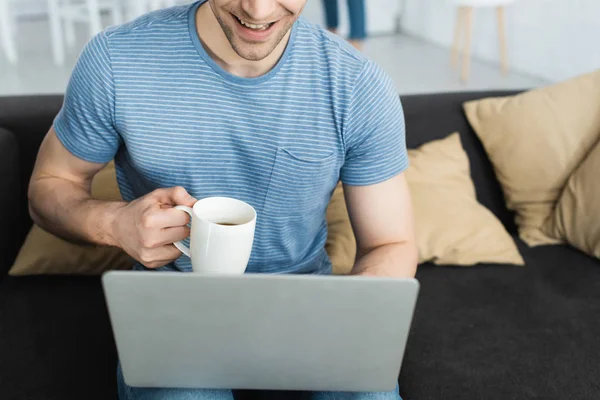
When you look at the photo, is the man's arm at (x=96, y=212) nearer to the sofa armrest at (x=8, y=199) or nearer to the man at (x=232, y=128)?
the man at (x=232, y=128)

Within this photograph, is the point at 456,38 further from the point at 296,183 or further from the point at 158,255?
the point at 158,255

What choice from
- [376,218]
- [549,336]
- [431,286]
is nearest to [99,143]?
[376,218]

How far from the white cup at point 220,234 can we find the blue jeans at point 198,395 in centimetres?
24

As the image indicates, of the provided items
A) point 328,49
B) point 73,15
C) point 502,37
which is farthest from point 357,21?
point 328,49

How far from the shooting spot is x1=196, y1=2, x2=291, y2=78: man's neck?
1.15 meters

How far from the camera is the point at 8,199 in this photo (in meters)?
1.64

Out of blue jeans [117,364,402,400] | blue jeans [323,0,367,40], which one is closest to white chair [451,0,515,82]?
blue jeans [323,0,367,40]

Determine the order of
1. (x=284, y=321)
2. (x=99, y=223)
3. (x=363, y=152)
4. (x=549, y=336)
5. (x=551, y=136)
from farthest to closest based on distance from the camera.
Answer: (x=551, y=136), (x=549, y=336), (x=363, y=152), (x=99, y=223), (x=284, y=321)

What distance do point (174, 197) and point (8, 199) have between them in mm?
887

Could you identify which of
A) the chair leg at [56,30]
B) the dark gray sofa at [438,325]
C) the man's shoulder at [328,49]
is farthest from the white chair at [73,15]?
the man's shoulder at [328,49]

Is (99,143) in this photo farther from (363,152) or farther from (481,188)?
(481,188)

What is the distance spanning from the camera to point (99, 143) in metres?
1.18

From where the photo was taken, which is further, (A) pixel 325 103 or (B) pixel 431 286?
(B) pixel 431 286

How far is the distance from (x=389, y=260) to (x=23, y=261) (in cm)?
91
